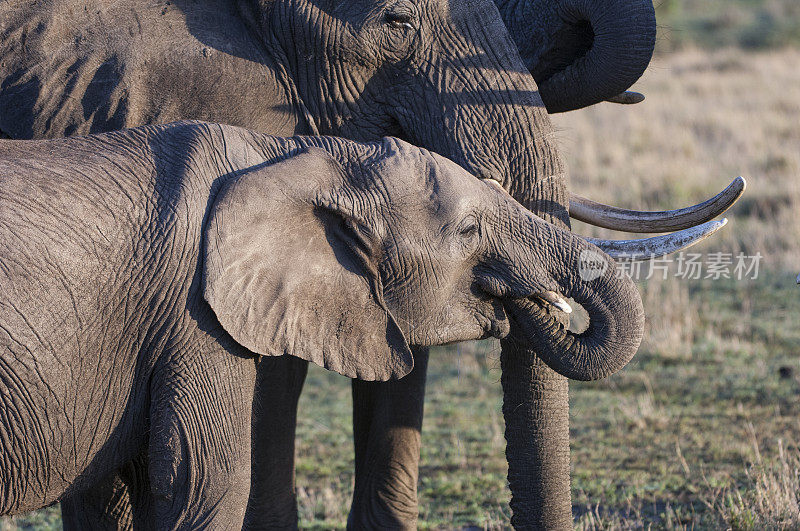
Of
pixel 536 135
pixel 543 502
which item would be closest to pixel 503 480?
pixel 543 502

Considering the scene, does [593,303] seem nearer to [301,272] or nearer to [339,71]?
[301,272]

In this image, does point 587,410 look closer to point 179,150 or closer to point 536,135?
point 536,135

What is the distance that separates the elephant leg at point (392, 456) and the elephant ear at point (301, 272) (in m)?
1.46

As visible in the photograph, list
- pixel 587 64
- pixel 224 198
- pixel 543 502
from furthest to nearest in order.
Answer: pixel 587 64
pixel 543 502
pixel 224 198

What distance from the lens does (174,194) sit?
362 cm

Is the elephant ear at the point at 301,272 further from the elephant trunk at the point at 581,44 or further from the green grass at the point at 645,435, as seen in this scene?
the green grass at the point at 645,435

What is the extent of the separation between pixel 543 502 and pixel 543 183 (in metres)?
1.15

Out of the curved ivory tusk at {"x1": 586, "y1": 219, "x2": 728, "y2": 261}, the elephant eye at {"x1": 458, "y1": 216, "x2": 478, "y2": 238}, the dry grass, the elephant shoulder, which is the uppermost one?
the dry grass

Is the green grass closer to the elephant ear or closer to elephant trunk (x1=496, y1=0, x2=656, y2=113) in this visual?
elephant trunk (x1=496, y1=0, x2=656, y2=113)

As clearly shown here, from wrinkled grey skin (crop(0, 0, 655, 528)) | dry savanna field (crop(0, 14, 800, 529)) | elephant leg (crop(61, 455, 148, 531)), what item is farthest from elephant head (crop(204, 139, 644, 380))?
dry savanna field (crop(0, 14, 800, 529))

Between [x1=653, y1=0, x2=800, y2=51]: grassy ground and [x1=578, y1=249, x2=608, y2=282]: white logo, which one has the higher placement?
[x1=653, y1=0, x2=800, y2=51]: grassy ground

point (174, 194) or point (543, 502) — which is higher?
point (174, 194)

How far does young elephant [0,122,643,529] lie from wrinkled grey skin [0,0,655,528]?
693 millimetres

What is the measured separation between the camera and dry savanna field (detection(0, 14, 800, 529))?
5547 mm
